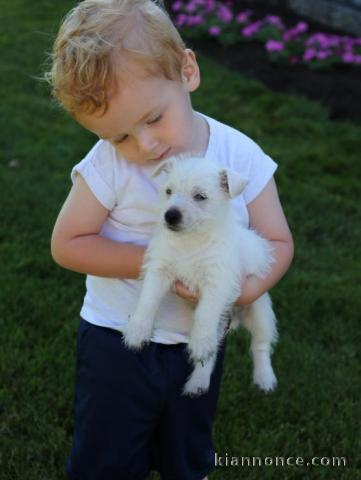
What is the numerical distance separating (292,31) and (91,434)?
7.70m

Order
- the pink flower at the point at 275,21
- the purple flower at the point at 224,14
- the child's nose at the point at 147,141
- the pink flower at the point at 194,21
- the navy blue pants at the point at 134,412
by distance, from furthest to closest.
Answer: the pink flower at the point at 194,21, the purple flower at the point at 224,14, the pink flower at the point at 275,21, the navy blue pants at the point at 134,412, the child's nose at the point at 147,141

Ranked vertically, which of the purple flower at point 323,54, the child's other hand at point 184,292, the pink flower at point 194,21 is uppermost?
the child's other hand at point 184,292

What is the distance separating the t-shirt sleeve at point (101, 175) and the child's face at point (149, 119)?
0.22ft

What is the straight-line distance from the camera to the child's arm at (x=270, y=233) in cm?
246

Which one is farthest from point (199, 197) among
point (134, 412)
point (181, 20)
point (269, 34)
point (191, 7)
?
point (191, 7)

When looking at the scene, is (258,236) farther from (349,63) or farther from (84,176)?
(349,63)

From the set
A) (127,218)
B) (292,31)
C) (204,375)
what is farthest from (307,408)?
(292,31)

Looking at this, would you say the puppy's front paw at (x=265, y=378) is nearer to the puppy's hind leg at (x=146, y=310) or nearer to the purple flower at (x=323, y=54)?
the puppy's hind leg at (x=146, y=310)

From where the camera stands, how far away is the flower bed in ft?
27.9

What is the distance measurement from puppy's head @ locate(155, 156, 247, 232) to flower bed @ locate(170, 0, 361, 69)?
6441 millimetres

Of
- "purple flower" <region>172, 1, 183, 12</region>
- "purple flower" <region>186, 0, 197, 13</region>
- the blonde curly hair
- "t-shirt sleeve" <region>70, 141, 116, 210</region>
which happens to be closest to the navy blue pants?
"t-shirt sleeve" <region>70, 141, 116, 210</region>

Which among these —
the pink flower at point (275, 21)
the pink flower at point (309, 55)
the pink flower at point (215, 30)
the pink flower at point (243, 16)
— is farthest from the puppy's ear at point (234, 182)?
the pink flower at point (243, 16)

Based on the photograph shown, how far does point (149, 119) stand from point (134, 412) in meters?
1.05

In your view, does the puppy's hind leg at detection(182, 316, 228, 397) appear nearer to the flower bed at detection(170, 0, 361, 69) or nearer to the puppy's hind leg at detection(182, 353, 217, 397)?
the puppy's hind leg at detection(182, 353, 217, 397)
